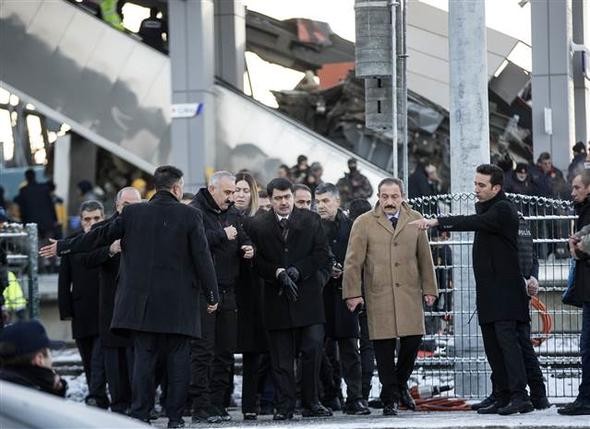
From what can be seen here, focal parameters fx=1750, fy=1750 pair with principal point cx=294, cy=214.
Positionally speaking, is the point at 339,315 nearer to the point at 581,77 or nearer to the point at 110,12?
the point at 110,12

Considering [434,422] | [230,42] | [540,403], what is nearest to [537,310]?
[540,403]

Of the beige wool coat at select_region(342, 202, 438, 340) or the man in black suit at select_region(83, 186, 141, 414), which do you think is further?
the man in black suit at select_region(83, 186, 141, 414)

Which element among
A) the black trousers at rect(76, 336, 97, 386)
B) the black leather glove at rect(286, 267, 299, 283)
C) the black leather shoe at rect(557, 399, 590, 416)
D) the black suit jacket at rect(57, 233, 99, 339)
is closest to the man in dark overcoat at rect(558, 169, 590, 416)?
the black leather shoe at rect(557, 399, 590, 416)

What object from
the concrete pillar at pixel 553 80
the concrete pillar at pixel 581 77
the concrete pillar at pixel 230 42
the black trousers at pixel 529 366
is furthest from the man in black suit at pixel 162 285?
the concrete pillar at pixel 581 77

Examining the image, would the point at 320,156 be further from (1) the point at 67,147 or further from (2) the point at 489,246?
(2) the point at 489,246

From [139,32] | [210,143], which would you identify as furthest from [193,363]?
[139,32]

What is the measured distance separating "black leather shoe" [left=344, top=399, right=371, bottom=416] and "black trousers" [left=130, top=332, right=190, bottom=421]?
195cm

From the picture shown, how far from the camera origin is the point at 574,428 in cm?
1246

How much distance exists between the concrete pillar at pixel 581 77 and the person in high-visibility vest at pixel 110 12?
8214 mm

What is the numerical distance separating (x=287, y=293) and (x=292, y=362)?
0.61m

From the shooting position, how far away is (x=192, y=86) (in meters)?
28.5

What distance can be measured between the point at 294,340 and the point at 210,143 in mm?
14308

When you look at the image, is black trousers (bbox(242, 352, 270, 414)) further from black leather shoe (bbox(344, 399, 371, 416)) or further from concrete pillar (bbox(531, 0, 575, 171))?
concrete pillar (bbox(531, 0, 575, 171))

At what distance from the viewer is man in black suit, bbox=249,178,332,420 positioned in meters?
14.2
